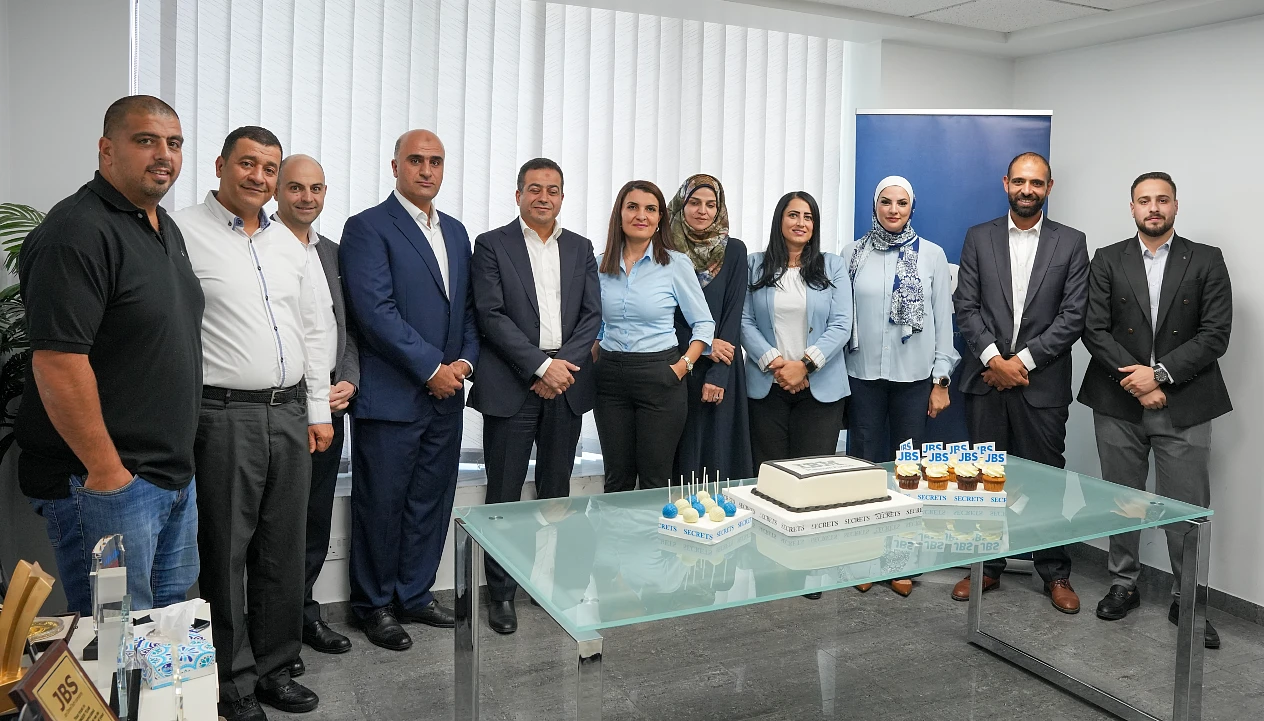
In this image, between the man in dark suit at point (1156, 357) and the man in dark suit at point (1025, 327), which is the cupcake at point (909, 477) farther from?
the man in dark suit at point (1156, 357)

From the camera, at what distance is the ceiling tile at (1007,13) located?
13.9ft

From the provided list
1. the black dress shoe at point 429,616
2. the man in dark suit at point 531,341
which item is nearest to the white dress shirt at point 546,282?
the man in dark suit at point 531,341

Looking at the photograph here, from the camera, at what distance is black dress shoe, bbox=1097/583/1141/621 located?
3.93 meters

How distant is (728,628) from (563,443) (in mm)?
981

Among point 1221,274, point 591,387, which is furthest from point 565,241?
point 1221,274

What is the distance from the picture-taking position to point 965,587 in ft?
13.7

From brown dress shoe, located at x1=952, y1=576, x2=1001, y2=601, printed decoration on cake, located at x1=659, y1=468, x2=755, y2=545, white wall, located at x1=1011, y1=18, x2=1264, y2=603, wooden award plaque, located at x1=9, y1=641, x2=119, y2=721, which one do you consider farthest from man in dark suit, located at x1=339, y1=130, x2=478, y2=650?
white wall, located at x1=1011, y1=18, x2=1264, y2=603

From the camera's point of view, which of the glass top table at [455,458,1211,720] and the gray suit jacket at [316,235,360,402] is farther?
the gray suit jacket at [316,235,360,402]

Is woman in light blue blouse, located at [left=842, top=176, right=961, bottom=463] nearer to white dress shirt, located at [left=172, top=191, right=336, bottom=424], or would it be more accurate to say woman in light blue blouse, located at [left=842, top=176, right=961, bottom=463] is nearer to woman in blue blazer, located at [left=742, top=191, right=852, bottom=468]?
woman in blue blazer, located at [left=742, top=191, right=852, bottom=468]

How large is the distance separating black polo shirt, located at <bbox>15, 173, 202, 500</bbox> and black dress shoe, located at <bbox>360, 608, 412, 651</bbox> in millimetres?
1264

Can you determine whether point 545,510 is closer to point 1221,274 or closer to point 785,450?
point 785,450

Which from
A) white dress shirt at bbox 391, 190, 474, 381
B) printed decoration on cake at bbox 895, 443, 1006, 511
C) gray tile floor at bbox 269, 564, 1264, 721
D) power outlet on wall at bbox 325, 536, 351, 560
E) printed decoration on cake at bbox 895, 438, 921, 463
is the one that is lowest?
gray tile floor at bbox 269, 564, 1264, 721

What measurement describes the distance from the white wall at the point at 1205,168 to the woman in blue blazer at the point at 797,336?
1566mm

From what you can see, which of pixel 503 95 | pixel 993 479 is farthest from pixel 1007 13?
pixel 993 479
